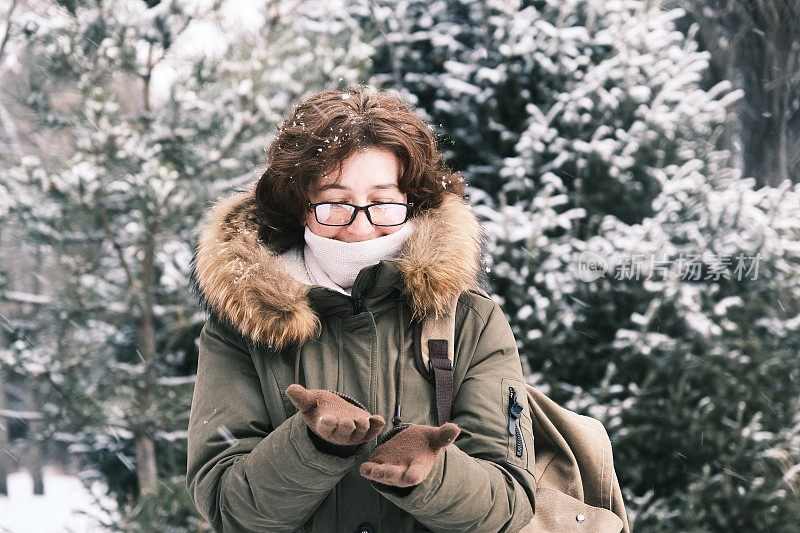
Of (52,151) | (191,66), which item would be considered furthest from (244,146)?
(52,151)

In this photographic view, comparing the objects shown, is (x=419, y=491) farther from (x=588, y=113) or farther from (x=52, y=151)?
(x=52, y=151)

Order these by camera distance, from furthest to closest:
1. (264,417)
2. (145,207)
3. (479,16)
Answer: (479,16) < (145,207) < (264,417)

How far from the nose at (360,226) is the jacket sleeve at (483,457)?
0.92 ft

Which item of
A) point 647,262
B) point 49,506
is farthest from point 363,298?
point 49,506

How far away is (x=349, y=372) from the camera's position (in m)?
1.52

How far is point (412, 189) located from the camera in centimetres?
164

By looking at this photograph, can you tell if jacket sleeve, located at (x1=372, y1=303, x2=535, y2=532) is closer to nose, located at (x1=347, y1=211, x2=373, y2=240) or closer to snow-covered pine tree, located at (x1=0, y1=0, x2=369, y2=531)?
nose, located at (x1=347, y1=211, x2=373, y2=240)

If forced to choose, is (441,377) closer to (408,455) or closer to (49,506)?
(408,455)

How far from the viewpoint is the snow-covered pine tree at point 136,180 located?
13.3ft

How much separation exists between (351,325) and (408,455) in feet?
1.29

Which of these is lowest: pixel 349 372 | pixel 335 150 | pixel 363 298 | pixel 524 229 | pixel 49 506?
pixel 49 506

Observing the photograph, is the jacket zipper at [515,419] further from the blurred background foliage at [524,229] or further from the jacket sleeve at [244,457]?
the blurred background foliage at [524,229]

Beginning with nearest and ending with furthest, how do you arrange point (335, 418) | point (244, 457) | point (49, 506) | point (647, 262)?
point (335, 418) → point (244, 457) → point (647, 262) → point (49, 506)

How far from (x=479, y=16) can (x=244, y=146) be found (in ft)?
4.83
